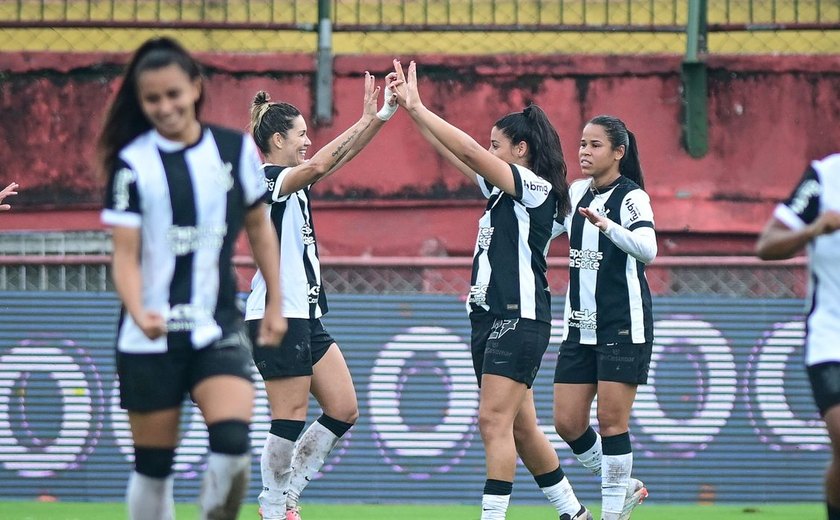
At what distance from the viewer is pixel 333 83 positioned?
1239 cm

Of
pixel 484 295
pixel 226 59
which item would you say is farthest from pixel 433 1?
pixel 484 295

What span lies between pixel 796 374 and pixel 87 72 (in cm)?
701

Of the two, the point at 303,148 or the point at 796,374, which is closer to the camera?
the point at 303,148

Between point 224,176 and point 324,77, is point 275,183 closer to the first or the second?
point 224,176

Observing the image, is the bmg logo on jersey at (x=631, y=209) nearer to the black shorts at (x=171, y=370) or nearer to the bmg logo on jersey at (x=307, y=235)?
the bmg logo on jersey at (x=307, y=235)

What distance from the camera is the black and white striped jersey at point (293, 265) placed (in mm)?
7219

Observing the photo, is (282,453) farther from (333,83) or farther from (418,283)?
(333,83)

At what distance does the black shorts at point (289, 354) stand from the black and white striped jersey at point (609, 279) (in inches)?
59.1

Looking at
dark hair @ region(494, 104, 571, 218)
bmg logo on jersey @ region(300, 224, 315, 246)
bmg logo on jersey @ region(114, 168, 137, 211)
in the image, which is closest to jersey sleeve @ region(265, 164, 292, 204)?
bmg logo on jersey @ region(300, 224, 315, 246)

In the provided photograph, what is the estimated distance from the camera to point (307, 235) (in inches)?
291

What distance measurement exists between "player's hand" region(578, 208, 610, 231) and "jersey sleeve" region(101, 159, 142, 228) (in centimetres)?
258

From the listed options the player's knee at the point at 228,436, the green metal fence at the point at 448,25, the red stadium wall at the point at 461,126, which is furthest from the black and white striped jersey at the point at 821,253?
the green metal fence at the point at 448,25

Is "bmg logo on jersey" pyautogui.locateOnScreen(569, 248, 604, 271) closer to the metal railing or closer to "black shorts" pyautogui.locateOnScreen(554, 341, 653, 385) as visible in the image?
"black shorts" pyautogui.locateOnScreen(554, 341, 653, 385)

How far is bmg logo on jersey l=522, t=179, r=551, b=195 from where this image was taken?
6.73 metres
